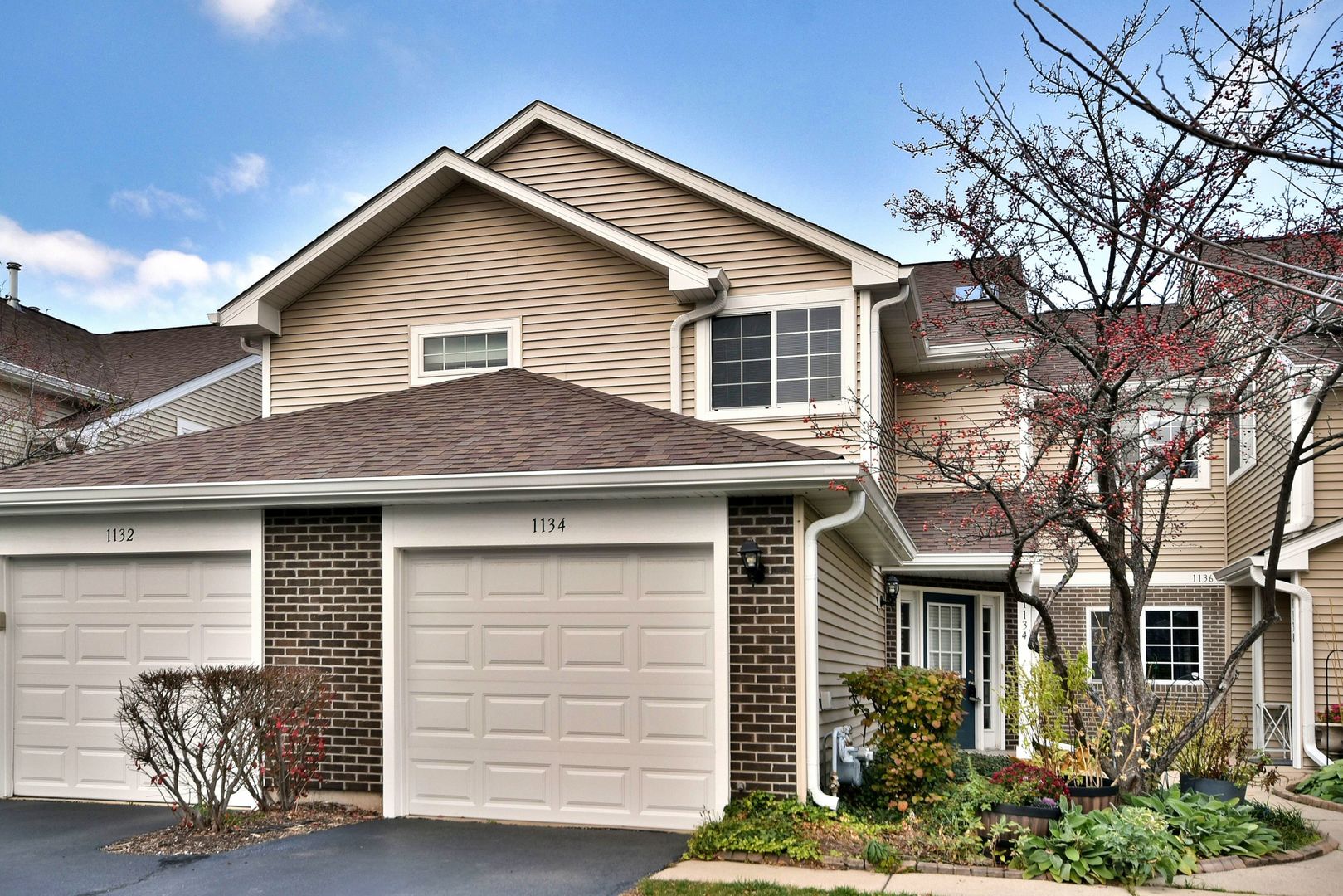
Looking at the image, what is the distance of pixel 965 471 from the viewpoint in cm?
916

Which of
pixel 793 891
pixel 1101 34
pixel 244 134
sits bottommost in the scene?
pixel 793 891

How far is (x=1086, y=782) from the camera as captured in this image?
28.6ft

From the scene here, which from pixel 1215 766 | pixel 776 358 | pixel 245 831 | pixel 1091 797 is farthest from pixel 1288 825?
pixel 245 831

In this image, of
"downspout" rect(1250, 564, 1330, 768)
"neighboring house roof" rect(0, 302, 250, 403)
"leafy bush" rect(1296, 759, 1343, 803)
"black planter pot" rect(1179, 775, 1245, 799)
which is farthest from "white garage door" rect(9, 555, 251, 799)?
"downspout" rect(1250, 564, 1330, 768)

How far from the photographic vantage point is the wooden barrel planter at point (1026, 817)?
7.61 metres

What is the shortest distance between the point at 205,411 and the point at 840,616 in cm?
1396

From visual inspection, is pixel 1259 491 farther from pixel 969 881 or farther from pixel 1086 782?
pixel 969 881

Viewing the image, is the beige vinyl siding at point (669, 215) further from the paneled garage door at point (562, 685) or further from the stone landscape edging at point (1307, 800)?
the stone landscape edging at point (1307, 800)

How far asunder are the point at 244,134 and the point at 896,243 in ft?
46.9

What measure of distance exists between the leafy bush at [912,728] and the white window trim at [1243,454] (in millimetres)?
8157

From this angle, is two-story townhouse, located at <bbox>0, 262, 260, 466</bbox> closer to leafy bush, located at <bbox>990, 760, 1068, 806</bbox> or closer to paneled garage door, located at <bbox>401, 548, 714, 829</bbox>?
paneled garage door, located at <bbox>401, 548, 714, 829</bbox>

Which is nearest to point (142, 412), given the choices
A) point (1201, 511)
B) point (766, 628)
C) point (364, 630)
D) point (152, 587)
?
point (152, 587)

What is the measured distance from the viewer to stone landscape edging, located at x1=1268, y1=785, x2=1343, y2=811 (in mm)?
10594

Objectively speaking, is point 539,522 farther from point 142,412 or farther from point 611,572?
point 142,412
